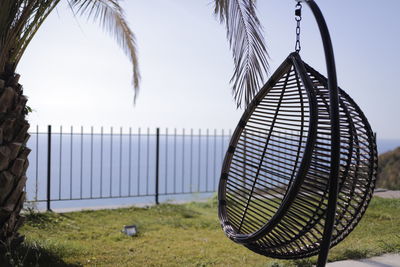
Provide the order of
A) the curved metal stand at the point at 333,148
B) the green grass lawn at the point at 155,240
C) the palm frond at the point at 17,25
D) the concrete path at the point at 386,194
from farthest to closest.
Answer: the concrete path at the point at 386,194 < the green grass lawn at the point at 155,240 < the palm frond at the point at 17,25 < the curved metal stand at the point at 333,148

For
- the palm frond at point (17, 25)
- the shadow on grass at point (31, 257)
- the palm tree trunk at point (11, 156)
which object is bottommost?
the shadow on grass at point (31, 257)

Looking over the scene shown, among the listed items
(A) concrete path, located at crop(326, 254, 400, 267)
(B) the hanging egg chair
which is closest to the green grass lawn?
(A) concrete path, located at crop(326, 254, 400, 267)

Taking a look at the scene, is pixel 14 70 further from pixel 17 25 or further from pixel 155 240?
pixel 155 240

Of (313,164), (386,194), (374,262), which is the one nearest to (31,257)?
(313,164)

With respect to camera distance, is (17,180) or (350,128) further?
(17,180)

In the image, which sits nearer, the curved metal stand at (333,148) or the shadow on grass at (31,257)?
the curved metal stand at (333,148)

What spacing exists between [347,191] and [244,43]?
1820mm

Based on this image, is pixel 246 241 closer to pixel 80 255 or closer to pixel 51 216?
pixel 80 255

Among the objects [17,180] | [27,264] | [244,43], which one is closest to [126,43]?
[244,43]

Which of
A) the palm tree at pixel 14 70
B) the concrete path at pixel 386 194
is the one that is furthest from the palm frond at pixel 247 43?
the concrete path at pixel 386 194

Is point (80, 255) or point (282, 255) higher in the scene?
point (282, 255)

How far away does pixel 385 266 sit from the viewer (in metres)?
3.57

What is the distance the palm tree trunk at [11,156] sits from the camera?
354 centimetres

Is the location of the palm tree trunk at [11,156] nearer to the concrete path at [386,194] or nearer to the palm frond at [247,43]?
the palm frond at [247,43]
